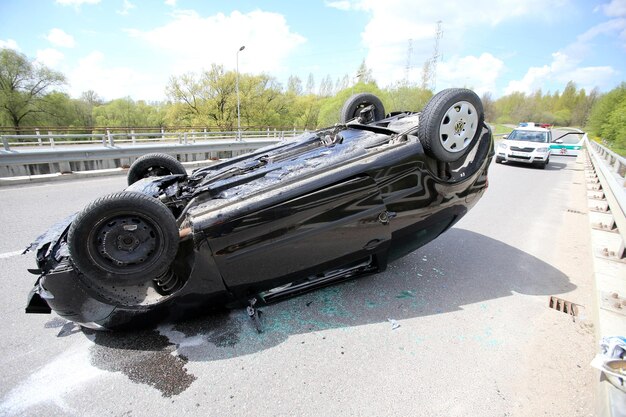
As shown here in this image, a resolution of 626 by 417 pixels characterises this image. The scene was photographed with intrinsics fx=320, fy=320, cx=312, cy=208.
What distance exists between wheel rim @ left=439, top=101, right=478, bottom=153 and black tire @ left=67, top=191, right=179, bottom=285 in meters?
2.31

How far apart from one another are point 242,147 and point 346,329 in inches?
490

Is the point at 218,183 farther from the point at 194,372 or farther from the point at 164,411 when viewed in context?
the point at 164,411

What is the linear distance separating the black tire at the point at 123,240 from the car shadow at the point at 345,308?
1.79 feet

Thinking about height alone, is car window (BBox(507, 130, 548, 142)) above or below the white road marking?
above

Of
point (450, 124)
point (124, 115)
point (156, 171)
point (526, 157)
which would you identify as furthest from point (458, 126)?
point (124, 115)

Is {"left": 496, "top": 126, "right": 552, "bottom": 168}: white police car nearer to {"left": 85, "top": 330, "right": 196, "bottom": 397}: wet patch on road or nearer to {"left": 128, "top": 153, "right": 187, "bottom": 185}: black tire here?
{"left": 128, "top": 153, "right": 187, "bottom": 185}: black tire

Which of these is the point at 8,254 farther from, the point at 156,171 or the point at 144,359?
the point at 144,359

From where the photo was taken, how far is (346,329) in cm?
255

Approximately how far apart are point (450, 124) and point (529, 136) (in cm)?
1299

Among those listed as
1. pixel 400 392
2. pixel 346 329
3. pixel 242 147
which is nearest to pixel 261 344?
pixel 346 329

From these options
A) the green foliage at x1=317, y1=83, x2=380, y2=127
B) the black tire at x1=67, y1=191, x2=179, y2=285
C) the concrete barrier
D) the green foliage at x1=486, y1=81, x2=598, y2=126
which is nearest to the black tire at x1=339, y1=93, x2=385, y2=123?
the black tire at x1=67, y1=191, x2=179, y2=285

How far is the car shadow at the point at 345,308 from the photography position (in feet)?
7.30

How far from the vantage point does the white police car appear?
39.4 ft

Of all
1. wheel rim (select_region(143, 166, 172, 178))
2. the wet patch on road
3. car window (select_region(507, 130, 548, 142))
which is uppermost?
car window (select_region(507, 130, 548, 142))
